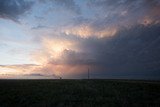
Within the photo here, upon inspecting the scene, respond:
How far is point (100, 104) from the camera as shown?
3581 cm

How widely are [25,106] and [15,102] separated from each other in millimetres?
3835

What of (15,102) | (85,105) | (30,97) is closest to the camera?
(85,105)

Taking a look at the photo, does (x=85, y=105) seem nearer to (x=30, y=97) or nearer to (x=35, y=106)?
(x=35, y=106)

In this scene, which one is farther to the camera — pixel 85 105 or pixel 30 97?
pixel 30 97

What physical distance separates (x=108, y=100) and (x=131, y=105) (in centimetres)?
522

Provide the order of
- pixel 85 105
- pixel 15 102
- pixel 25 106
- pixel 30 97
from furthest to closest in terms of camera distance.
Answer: pixel 30 97 → pixel 15 102 → pixel 25 106 → pixel 85 105

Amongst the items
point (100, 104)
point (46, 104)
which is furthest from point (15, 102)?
point (100, 104)

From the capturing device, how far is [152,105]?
34750 millimetres

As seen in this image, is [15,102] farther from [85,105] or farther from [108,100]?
[108,100]

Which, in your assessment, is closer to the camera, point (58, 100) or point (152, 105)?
point (152, 105)

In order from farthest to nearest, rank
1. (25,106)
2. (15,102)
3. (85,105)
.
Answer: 1. (15,102)
2. (25,106)
3. (85,105)

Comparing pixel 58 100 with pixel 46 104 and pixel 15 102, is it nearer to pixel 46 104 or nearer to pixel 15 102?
pixel 46 104

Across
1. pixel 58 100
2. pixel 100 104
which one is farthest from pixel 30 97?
pixel 100 104

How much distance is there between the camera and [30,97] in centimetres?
4391
